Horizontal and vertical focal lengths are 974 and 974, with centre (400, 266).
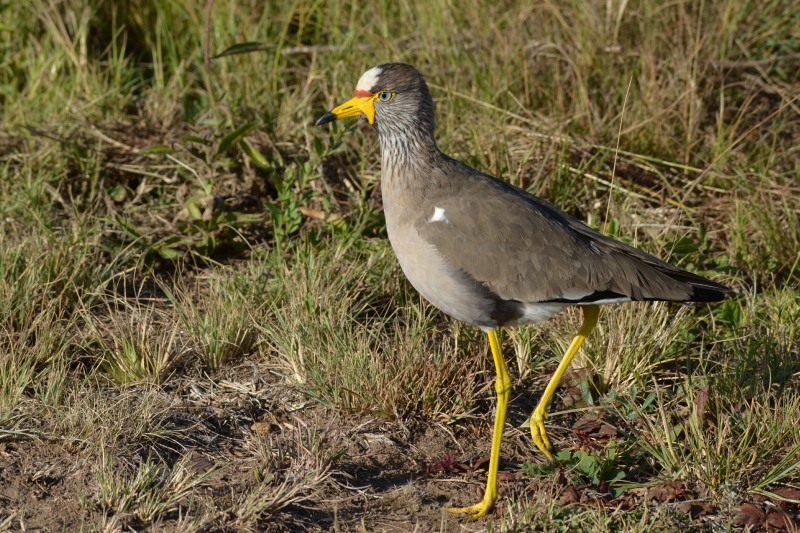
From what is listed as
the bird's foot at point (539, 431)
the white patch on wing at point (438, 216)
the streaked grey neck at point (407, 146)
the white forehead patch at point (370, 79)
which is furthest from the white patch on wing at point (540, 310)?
the white forehead patch at point (370, 79)

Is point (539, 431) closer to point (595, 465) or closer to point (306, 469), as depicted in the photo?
point (595, 465)

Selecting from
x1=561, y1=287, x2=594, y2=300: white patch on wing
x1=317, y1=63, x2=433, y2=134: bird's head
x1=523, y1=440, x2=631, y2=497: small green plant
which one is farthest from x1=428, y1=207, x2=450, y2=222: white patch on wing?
x1=523, y1=440, x2=631, y2=497: small green plant

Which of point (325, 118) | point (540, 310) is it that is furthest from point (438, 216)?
point (325, 118)

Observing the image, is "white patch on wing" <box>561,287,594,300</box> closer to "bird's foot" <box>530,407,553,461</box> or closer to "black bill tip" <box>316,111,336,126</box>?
"bird's foot" <box>530,407,553,461</box>

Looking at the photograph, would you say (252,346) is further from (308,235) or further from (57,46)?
(57,46)

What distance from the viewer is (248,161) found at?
19.2 feet

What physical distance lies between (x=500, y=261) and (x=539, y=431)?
790mm

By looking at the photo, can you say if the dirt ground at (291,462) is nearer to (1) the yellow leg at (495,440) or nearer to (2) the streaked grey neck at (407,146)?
(1) the yellow leg at (495,440)

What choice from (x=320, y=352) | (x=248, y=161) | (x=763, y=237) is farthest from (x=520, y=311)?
(x=248, y=161)

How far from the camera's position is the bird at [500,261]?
4.16 metres

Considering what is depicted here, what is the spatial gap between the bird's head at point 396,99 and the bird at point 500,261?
8 cm

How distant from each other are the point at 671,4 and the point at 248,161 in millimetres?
2927

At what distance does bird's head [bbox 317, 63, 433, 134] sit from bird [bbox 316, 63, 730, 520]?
0.28 feet

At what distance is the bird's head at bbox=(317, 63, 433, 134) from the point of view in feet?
14.7
